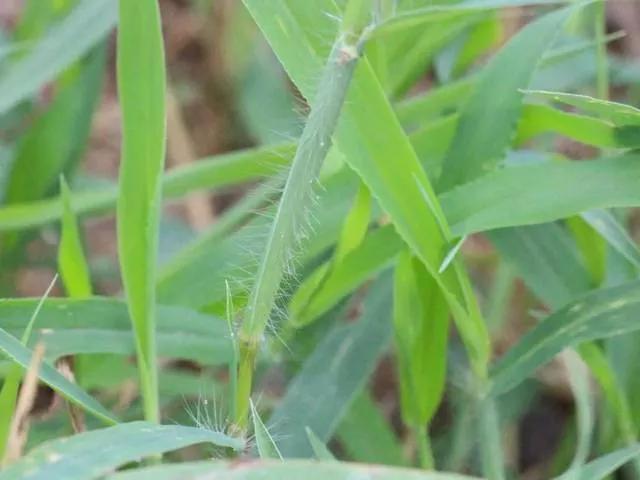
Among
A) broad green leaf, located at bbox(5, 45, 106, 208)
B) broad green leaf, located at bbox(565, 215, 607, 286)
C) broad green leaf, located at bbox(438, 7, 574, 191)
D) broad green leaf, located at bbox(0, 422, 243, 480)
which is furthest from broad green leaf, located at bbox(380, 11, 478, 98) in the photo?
broad green leaf, located at bbox(0, 422, 243, 480)

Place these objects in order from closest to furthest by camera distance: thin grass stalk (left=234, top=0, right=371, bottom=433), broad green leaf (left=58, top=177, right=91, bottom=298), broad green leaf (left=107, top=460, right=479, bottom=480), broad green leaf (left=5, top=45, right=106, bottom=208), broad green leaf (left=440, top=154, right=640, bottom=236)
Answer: broad green leaf (left=107, top=460, right=479, bottom=480)
thin grass stalk (left=234, top=0, right=371, bottom=433)
broad green leaf (left=440, top=154, right=640, bottom=236)
broad green leaf (left=58, top=177, right=91, bottom=298)
broad green leaf (left=5, top=45, right=106, bottom=208)

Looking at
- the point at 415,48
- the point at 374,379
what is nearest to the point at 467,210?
the point at 415,48

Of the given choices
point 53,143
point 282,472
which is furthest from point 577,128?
point 53,143

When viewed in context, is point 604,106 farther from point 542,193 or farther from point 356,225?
point 356,225

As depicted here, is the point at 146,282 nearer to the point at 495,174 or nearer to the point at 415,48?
the point at 495,174

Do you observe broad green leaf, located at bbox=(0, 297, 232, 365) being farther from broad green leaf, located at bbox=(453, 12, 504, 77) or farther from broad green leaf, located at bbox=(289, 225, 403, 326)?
broad green leaf, located at bbox=(453, 12, 504, 77)
